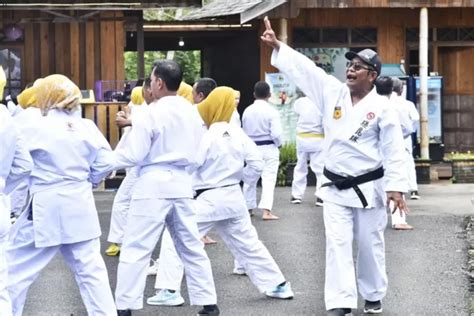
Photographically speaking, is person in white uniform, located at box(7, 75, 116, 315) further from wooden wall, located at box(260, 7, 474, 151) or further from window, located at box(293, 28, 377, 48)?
window, located at box(293, 28, 377, 48)

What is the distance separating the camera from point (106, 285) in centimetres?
815

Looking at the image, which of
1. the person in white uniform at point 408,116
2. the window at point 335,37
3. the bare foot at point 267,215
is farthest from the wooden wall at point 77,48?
the bare foot at point 267,215

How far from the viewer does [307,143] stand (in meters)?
17.0

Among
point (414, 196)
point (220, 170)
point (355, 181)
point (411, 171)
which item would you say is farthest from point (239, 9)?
point (355, 181)

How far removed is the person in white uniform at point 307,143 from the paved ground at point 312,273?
29.4 inches

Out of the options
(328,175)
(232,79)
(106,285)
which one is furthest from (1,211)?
(232,79)

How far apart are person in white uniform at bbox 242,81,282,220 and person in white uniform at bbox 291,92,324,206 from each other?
2.51 feet

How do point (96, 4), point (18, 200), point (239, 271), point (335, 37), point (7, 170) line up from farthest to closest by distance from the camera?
point (335, 37)
point (96, 4)
point (239, 271)
point (18, 200)
point (7, 170)

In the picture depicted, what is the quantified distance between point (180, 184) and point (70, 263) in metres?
1.10

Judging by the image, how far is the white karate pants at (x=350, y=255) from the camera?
350 inches

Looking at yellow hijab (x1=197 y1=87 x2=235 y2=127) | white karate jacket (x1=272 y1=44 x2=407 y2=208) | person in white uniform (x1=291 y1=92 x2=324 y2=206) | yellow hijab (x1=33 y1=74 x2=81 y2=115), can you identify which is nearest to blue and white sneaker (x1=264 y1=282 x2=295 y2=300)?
white karate jacket (x1=272 y1=44 x2=407 y2=208)

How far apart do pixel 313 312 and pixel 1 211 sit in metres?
3.14

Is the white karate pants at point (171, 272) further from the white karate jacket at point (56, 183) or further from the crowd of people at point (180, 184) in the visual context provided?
the white karate jacket at point (56, 183)

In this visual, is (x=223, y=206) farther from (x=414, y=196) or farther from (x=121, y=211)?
(x=414, y=196)
